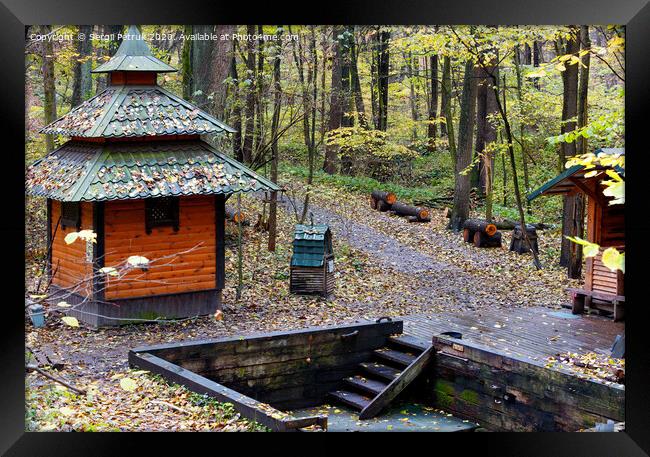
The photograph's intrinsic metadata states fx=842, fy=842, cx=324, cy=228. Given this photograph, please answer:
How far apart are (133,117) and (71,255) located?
2013 millimetres

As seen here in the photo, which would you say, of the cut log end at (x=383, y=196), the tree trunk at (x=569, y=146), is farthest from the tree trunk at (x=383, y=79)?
the tree trunk at (x=569, y=146)

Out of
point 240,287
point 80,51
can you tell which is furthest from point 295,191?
point 80,51

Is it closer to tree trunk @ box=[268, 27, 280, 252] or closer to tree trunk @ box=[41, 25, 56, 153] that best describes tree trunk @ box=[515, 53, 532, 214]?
tree trunk @ box=[268, 27, 280, 252]

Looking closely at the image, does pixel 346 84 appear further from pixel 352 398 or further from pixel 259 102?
pixel 352 398

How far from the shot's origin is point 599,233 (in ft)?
38.7

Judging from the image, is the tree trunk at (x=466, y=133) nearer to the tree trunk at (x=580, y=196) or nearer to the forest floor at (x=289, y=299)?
the forest floor at (x=289, y=299)

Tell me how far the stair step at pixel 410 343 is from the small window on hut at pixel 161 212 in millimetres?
3258

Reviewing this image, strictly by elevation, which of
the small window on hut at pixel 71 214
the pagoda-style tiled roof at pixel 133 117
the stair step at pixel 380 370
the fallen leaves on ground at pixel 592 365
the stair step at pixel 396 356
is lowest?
the stair step at pixel 380 370

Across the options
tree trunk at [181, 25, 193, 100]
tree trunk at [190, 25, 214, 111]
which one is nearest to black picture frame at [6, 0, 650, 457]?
tree trunk at [190, 25, 214, 111]

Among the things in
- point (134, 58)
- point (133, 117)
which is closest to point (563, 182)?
point (133, 117)

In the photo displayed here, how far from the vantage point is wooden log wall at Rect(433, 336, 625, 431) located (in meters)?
8.22

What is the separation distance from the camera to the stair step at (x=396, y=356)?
10.3m

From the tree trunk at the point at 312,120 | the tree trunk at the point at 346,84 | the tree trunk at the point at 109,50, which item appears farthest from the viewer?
the tree trunk at the point at 346,84
